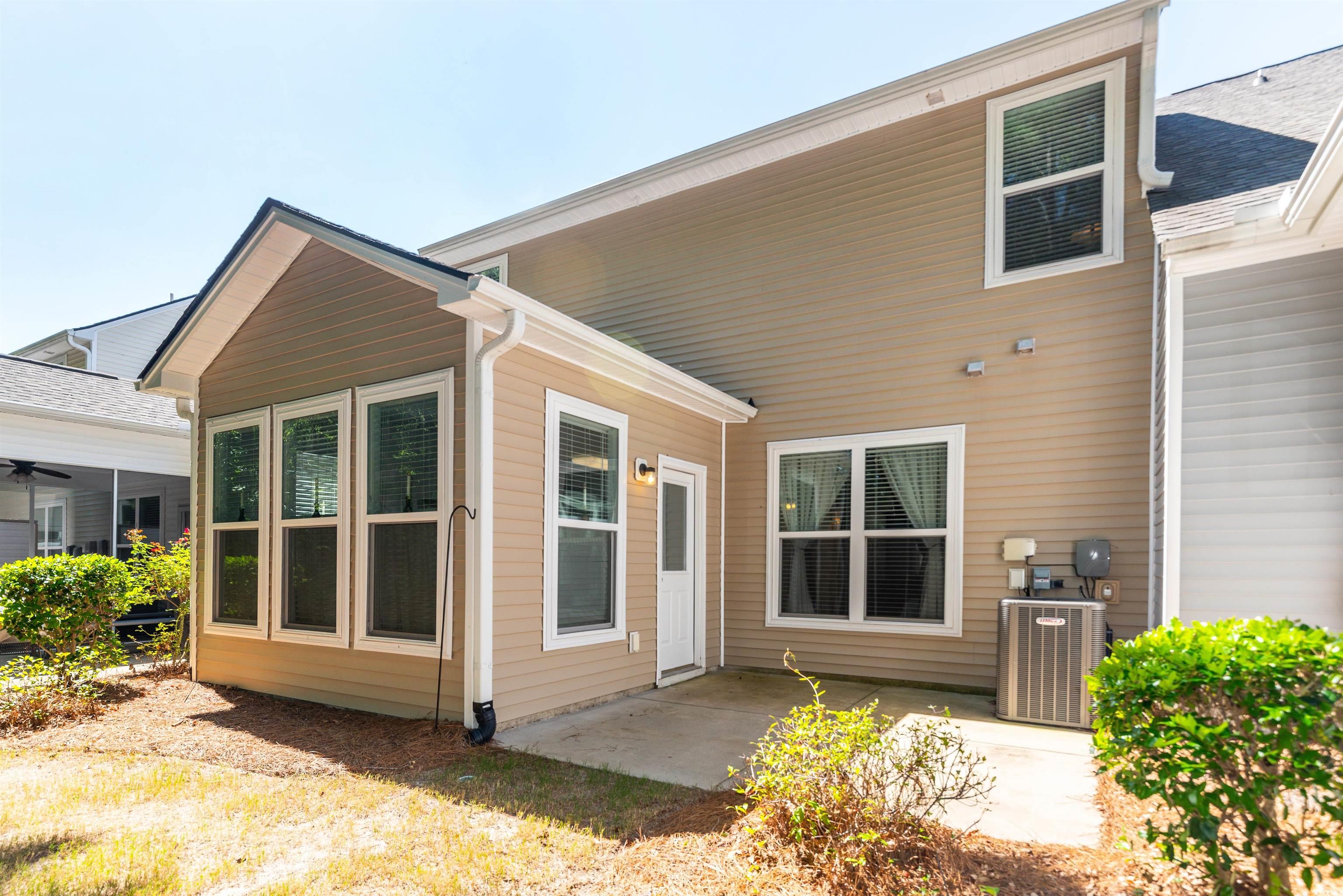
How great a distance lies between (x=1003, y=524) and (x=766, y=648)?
242 cm

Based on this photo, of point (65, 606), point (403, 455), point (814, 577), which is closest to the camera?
point (403, 455)

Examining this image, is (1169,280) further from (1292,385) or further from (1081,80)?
(1081,80)

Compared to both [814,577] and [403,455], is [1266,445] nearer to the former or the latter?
[814,577]

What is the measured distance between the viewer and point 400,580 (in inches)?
194

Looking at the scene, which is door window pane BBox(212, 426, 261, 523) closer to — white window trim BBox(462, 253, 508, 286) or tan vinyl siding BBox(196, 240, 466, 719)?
tan vinyl siding BBox(196, 240, 466, 719)

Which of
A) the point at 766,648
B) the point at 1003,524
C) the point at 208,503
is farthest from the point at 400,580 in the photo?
the point at 1003,524

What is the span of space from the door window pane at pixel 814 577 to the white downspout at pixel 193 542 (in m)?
5.33

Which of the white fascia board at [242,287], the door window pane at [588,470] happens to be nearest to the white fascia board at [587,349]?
the door window pane at [588,470]

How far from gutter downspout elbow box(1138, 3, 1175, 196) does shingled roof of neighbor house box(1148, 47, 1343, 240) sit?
0.10 m

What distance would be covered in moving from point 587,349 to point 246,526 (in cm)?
342

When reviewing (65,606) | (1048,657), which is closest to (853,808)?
(1048,657)

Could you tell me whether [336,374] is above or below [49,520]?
above

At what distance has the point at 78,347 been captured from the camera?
14.2 m

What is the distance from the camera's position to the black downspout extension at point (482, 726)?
13.9ft
